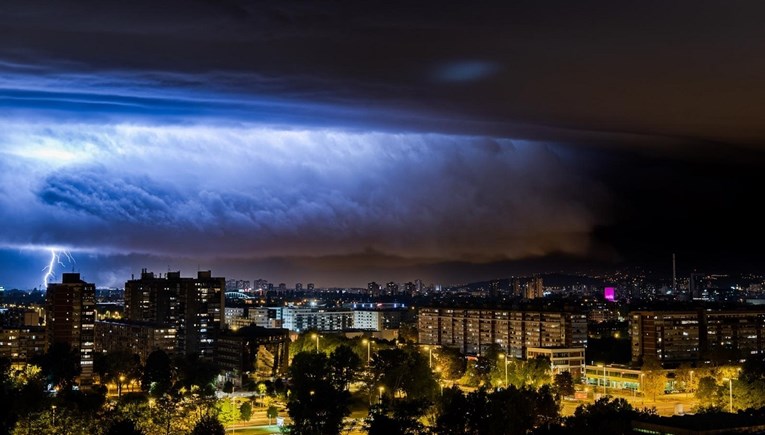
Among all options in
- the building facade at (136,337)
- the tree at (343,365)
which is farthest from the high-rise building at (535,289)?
the tree at (343,365)

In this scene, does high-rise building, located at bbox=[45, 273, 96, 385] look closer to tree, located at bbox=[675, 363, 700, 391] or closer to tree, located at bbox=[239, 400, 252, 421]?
tree, located at bbox=[239, 400, 252, 421]

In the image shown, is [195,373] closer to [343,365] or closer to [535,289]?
[343,365]

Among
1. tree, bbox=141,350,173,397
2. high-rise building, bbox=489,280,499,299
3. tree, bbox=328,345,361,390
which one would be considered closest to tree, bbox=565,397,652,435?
tree, bbox=328,345,361,390

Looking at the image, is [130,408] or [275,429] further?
[275,429]

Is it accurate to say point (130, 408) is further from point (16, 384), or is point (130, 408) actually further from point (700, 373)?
point (700, 373)

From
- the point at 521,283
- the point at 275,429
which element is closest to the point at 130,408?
the point at 275,429

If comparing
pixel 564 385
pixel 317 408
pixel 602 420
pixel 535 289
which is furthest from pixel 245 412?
pixel 535 289
